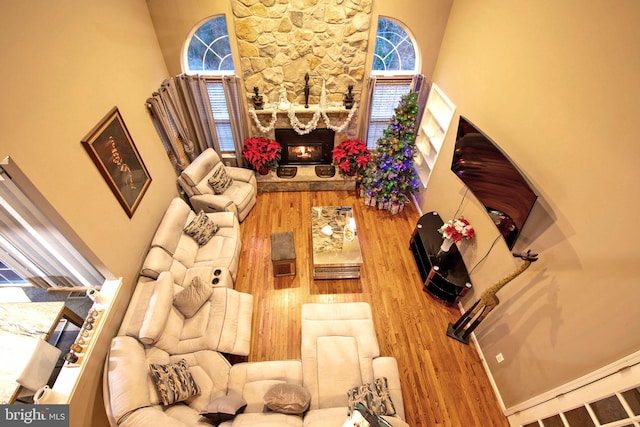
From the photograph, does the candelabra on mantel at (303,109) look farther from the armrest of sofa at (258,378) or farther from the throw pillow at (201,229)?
the armrest of sofa at (258,378)

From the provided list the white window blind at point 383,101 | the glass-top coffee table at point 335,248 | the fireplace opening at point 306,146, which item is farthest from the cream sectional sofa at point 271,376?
the white window blind at point 383,101

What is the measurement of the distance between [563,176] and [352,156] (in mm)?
3526

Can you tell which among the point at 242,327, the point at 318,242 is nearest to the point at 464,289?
the point at 318,242

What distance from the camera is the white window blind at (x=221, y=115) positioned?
515cm

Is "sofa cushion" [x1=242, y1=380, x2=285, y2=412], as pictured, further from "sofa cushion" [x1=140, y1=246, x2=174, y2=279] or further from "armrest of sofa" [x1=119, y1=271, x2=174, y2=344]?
"sofa cushion" [x1=140, y1=246, x2=174, y2=279]

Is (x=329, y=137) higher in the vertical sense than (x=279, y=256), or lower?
higher

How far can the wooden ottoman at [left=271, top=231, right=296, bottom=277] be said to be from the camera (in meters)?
4.19

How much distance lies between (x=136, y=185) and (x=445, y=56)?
4.72m

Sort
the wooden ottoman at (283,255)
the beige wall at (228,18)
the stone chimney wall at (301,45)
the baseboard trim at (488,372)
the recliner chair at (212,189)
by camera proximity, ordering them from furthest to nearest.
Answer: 1. the recliner chair at (212,189)
2. the stone chimney wall at (301,45)
3. the beige wall at (228,18)
4. the wooden ottoman at (283,255)
5. the baseboard trim at (488,372)

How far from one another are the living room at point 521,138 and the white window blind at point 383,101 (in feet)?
4.64

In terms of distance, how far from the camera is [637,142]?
197 centimetres

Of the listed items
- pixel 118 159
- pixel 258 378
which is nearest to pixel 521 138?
pixel 258 378

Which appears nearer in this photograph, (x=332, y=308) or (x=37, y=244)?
(x=37, y=244)

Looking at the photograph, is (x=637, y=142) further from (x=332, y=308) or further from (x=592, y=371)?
(x=332, y=308)
